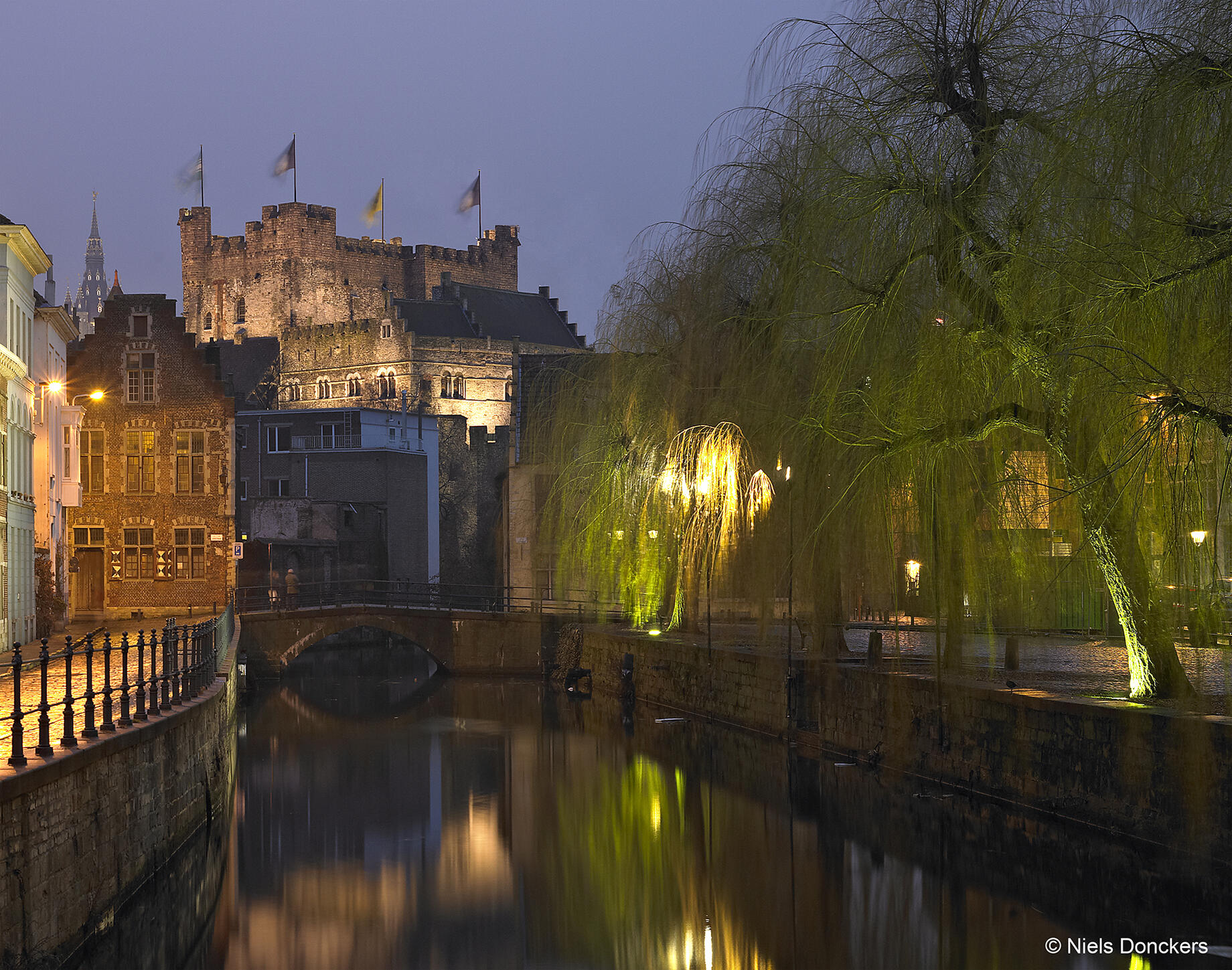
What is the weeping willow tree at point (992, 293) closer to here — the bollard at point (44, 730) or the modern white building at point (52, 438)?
the bollard at point (44, 730)

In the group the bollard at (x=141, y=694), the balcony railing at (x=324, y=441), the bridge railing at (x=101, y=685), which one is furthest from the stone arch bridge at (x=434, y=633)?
the bollard at (x=141, y=694)

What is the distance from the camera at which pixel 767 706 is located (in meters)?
21.3

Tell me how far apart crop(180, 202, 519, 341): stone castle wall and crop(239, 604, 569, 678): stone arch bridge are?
146 feet

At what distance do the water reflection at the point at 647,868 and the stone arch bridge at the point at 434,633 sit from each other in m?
11.9

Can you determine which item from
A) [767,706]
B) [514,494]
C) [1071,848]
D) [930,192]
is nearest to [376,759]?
[767,706]

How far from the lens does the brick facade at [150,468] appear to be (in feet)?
112

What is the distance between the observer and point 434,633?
36969 mm

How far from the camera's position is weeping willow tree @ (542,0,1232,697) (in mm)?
9477

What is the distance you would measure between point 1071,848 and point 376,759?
40.4 ft

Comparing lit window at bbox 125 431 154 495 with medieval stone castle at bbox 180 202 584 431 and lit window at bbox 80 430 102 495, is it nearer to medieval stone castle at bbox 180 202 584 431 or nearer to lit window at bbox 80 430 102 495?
lit window at bbox 80 430 102 495

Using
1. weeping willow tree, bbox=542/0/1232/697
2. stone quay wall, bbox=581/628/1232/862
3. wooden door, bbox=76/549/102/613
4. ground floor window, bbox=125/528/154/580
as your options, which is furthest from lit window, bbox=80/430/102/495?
weeping willow tree, bbox=542/0/1232/697

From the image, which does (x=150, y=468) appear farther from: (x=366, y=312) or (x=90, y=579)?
(x=366, y=312)

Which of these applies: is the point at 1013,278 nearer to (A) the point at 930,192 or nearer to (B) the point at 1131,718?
(A) the point at 930,192

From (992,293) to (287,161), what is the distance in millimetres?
70175
